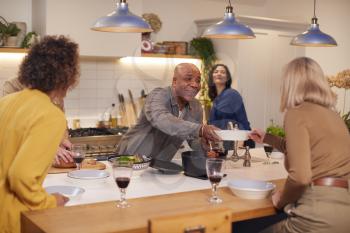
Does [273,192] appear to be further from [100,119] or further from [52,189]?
[100,119]

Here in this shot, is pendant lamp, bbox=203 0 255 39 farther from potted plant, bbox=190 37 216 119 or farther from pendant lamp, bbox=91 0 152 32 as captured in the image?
potted plant, bbox=190 37 216 119

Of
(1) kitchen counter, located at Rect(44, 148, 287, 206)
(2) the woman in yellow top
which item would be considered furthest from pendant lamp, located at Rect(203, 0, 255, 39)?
(2) the woman in yellow top

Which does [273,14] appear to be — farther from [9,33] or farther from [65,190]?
[65,190]

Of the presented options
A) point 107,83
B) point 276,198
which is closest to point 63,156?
point 276,198

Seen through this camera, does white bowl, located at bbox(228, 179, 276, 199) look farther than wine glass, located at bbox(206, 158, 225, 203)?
Yes

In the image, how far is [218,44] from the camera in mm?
6094

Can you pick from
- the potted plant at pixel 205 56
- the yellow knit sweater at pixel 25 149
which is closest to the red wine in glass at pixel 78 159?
the yellow knit sweater at pixel 25 149

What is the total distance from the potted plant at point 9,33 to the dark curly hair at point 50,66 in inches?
107

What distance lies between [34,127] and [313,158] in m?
1.19

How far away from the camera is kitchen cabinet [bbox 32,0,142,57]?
4.89 meters

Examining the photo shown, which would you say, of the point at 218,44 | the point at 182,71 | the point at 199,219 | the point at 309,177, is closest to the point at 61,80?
the point at 199,219

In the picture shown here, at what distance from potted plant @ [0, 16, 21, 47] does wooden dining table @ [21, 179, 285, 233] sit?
2.91 m

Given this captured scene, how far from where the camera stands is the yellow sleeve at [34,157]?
2.01 m

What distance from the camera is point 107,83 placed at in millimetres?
5719
